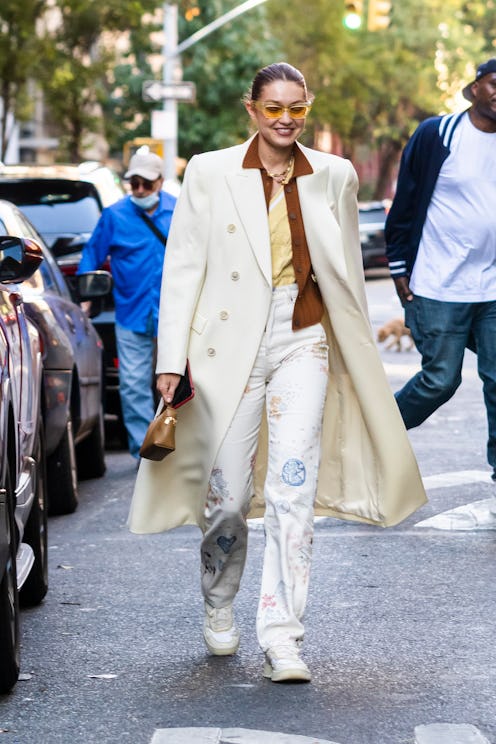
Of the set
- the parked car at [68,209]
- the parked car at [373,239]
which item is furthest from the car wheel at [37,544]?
the parked car at [373,239]

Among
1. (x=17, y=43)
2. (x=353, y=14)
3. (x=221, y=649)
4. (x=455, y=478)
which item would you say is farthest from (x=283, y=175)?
(x=353, y=14)

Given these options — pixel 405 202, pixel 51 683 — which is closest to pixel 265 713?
pixel 51 683

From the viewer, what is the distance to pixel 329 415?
5.63 m

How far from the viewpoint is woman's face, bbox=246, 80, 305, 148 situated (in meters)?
5.32

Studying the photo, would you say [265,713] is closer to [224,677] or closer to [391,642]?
[224,677]

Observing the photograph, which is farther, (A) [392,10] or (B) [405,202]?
(A) [392,10]

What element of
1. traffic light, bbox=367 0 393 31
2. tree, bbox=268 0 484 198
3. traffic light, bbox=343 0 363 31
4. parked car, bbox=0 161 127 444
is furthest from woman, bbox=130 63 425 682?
tree, bbox=268 0 484 198

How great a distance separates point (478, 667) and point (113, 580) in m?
2.04

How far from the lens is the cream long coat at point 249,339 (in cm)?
534

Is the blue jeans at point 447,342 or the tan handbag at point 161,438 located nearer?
the tan handbag at point 161,438

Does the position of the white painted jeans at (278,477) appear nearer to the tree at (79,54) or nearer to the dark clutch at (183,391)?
the dark clutch at (183,391)

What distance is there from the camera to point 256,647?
18.9 ft

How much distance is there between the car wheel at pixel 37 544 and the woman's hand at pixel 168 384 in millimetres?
1252

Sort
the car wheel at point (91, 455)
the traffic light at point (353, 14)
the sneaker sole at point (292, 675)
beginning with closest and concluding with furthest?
1. the sneaker sole at point (292, 675)
2. the car wheel at point (91, 455)
3. the traffic light at point (353, 14)
